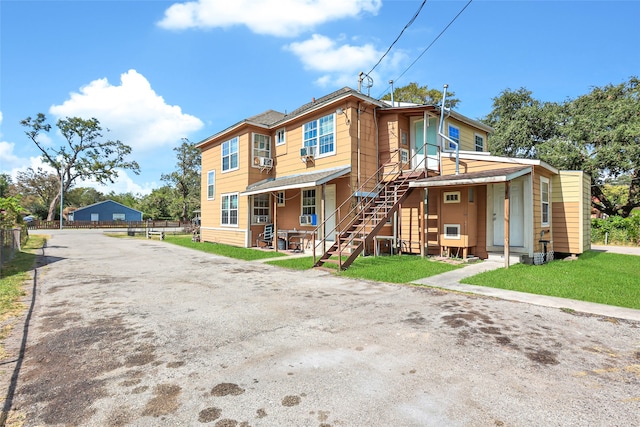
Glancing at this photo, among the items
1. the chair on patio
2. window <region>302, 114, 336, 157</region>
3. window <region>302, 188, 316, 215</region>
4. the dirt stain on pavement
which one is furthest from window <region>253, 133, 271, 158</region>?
the dirt stain on pavement

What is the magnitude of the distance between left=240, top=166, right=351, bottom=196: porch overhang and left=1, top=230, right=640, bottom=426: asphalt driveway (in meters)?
5.82

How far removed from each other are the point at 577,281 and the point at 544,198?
5.06m

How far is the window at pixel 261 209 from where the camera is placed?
16625 millimetres

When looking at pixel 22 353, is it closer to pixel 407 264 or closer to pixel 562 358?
pixel 562 358

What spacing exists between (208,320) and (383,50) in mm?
10764

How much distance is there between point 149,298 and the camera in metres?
6.64

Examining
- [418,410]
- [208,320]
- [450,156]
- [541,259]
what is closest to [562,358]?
[418,410]

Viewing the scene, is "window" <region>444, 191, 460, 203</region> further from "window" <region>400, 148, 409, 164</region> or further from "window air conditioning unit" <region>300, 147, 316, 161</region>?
"window air conditioning unit" <region>300, 147, 316, 161</region>

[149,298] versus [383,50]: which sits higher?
[383,50]

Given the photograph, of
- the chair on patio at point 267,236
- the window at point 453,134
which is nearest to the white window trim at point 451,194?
the window at point 453,134

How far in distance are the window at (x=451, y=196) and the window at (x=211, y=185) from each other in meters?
13.6

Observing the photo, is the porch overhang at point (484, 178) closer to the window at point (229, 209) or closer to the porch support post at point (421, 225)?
the porch support post at point (421, 225)

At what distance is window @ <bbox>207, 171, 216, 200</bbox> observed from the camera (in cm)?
1975

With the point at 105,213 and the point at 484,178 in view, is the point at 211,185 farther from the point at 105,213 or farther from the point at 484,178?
the point at 105,213
